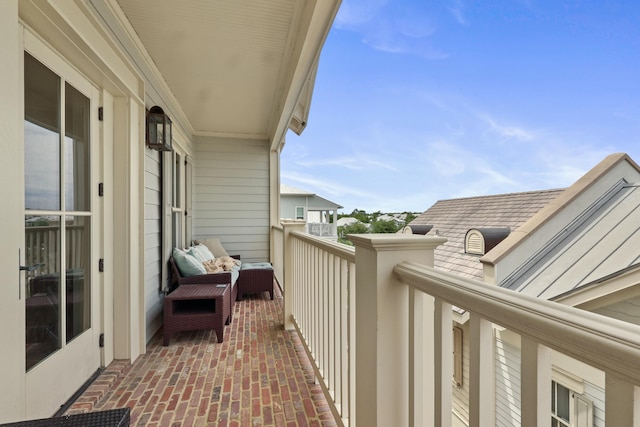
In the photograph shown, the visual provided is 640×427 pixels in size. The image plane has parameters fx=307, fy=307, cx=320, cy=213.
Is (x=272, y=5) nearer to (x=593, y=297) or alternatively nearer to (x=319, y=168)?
(x=593, y=297)

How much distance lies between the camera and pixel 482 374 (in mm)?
654

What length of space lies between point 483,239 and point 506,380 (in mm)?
3097

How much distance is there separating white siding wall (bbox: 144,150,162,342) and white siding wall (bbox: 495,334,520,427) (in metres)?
2.69

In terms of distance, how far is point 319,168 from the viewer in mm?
27578

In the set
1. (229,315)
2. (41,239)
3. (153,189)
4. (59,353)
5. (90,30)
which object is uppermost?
(90,30)

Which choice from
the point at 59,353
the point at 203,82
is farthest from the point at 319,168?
the point at 59,353

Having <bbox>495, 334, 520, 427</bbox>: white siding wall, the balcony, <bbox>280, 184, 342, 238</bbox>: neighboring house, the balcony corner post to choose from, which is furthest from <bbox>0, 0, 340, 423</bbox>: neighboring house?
<bbox>280, 184, 342, 238</bbox>: neighboring house

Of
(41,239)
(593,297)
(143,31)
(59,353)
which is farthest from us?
(143,31)

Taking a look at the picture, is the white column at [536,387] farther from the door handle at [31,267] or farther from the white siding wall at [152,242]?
the white siding wall at [152,242]

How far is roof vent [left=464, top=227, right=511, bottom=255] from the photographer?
3631 mm

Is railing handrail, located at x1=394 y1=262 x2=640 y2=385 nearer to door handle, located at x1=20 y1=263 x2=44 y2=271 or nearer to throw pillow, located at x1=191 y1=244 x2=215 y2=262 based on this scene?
door handle, located at x1=20 y1=263 x2=44 y2=271

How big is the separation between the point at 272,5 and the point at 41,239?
204 centimetres

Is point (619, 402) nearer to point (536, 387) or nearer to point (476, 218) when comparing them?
point (536, 387)

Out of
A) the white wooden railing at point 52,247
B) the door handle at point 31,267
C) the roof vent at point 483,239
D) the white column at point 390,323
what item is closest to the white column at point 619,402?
the white column at point 390,323
